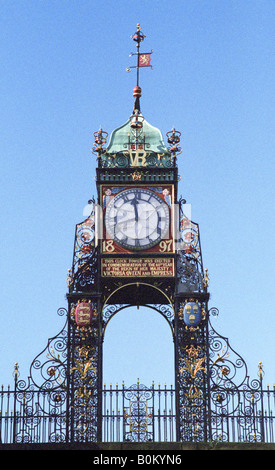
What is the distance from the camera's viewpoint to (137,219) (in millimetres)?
41312

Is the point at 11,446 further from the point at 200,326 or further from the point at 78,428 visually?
the point at 200,326

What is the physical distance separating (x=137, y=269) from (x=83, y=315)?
194 cm

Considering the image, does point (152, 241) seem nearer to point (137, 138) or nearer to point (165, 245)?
point (165, 245)

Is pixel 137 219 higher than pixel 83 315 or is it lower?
higher

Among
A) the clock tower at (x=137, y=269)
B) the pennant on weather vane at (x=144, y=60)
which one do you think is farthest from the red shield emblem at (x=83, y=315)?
the pennant on weather vane at (x=144, y=60)

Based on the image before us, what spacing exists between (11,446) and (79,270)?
5.32 meters

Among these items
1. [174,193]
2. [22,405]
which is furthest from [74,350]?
[174,193]

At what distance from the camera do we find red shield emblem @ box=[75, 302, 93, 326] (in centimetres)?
4041

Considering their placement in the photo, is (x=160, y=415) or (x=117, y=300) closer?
(x=160, y=415)

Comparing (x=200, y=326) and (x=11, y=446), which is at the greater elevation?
(x=200, y=326)

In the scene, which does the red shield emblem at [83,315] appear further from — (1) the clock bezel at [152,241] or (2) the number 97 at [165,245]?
(2) the number 97 at [165,245]

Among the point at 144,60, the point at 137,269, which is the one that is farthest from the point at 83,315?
the point at 144,60

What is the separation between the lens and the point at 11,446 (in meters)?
38.5
